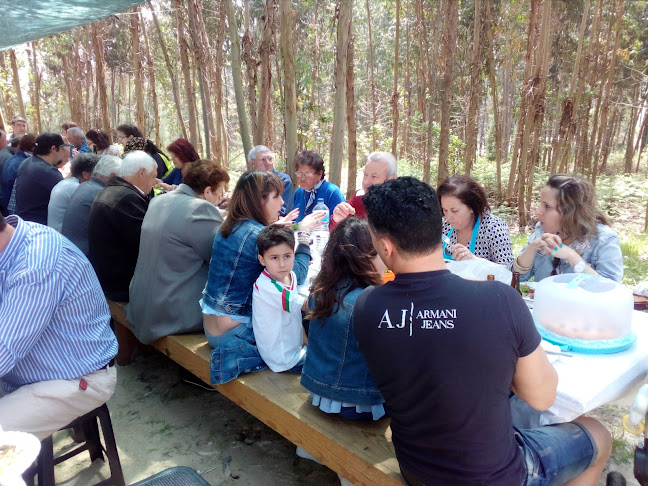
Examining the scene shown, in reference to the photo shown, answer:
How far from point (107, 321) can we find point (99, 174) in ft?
7.75

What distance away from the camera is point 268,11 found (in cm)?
567

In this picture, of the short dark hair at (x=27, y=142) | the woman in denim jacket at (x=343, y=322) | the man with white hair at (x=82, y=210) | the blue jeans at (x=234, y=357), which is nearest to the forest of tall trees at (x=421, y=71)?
the man with white hair at (x=82, y=210)

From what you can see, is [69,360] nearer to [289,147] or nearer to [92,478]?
[92,478]

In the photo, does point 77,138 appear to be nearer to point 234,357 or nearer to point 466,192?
point 234,357

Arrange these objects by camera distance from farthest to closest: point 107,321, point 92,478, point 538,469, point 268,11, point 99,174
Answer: point 268,11
point 99,174
point 92,478
point 107,321
point 538,469

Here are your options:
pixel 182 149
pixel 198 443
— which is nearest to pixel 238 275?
pixel 198 443

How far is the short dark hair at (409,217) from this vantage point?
1352mm

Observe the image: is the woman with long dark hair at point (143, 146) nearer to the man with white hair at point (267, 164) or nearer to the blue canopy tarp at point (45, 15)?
the blue canopy tarp at point (45, 15)

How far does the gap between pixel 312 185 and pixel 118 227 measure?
1.88 meters

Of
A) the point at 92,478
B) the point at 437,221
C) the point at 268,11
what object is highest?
the point at 268,11

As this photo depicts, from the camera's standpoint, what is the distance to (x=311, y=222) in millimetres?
3180

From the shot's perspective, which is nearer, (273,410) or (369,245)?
(369,245)

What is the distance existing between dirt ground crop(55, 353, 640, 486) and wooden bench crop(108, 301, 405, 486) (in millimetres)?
399

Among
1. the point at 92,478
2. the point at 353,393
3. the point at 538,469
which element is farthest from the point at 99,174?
the point at 538,469
